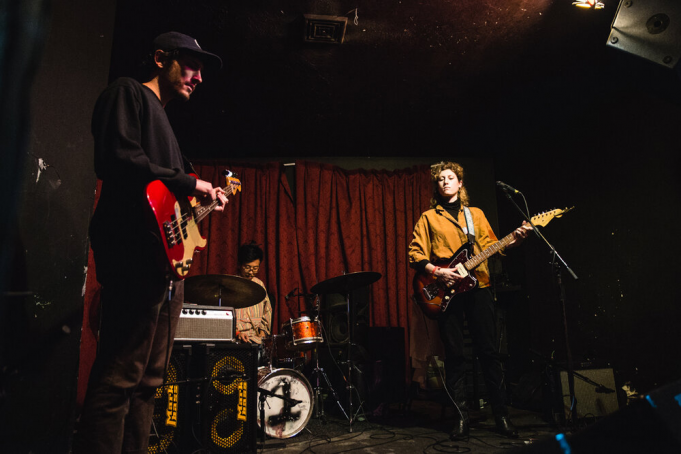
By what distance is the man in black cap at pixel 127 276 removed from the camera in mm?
1412

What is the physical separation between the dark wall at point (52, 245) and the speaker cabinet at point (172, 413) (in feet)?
2.48

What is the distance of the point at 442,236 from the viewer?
11.4 feet

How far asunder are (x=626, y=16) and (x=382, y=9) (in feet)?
5.70

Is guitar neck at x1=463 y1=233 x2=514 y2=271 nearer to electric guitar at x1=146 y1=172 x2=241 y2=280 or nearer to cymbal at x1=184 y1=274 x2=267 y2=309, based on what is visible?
cymbal at x1=184 y1=274 x2=267 y2=309

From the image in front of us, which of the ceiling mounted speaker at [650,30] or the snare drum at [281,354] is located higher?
the ceiling mounted speaker at [650,30]

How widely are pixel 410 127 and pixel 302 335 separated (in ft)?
9.78

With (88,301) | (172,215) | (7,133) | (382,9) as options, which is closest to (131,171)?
(172,215)

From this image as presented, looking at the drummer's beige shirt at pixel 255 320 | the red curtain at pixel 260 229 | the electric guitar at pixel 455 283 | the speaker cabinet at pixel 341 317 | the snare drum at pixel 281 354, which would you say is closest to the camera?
the electric guitar at pixel 455 283

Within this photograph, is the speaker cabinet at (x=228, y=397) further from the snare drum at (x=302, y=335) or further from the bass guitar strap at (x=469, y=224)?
the bass guitar strap at (x=469, y=224)

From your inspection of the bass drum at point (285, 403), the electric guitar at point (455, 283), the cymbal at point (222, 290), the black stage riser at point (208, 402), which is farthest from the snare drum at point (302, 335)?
the electric guitar at point (455, 283)

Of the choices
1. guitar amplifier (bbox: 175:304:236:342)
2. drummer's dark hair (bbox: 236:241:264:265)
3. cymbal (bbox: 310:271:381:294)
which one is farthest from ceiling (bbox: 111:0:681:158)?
guitar amplifier (bbox: 175:304:236:342)

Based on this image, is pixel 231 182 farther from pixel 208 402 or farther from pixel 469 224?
pixel 469 224

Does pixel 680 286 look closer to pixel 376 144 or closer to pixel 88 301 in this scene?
pixel 376 144

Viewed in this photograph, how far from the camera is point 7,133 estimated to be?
61.9 inches
